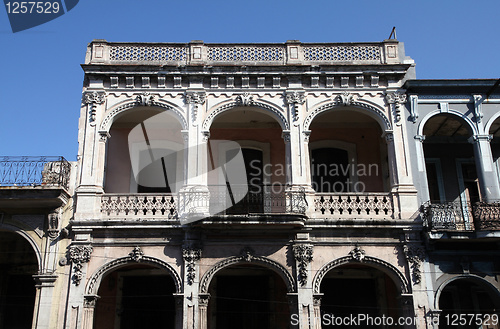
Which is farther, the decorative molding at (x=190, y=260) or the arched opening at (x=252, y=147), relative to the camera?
the arched opening at (x=252, y=147)

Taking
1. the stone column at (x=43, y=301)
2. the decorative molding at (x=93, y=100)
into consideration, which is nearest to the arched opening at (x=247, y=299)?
the stone column at (x=43, y=301)

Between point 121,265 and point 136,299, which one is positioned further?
point 136,299

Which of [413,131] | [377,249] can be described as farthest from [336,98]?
[377,249]

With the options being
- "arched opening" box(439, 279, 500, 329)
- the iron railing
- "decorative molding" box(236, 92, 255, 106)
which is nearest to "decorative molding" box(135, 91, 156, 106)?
"decorative molding" box(236, 92, 255, 106)

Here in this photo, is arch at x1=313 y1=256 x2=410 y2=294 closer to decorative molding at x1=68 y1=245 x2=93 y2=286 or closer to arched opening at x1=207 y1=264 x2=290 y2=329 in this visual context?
arched opening at x1=207 y1=264 x2=290 y2=329

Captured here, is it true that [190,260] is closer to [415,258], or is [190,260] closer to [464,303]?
[415,258]

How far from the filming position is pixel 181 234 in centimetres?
1387

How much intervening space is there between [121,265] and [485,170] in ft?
34.0

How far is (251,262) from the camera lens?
13.8 metres

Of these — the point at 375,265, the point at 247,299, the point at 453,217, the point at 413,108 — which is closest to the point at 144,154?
the point at 247,299

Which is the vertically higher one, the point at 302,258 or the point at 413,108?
the point at 413,108

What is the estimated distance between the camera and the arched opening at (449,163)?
53.0 feet

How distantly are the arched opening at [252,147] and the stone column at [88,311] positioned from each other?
14.6 feet

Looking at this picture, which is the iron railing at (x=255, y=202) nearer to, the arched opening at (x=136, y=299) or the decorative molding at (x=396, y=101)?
the arched opening at (x=136, y=299)
